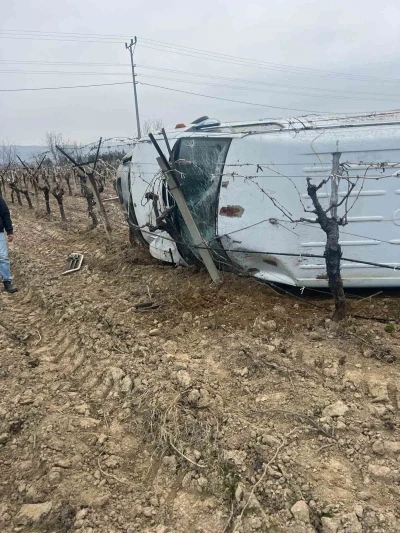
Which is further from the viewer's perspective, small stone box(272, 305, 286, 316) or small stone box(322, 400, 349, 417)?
small stone box(272, 305, 286, 316)

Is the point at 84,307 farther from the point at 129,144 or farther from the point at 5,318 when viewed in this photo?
the point at 129,144

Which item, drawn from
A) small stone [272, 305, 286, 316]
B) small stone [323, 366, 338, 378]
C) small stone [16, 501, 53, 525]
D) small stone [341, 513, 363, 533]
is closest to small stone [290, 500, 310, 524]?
small stone [341, 513, 363, 533]

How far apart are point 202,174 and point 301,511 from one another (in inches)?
136

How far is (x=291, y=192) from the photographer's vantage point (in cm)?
419

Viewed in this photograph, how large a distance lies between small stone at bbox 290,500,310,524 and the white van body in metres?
2.35

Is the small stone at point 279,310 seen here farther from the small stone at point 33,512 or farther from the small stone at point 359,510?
the small stone at point 33,512

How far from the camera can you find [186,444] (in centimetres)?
268

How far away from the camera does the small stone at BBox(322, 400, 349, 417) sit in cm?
278

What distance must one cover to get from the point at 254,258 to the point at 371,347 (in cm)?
155

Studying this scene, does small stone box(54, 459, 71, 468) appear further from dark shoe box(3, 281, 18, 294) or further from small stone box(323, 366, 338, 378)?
dark shoe box(3, 281, 18, 294)

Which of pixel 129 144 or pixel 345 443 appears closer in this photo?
pixel 345 443

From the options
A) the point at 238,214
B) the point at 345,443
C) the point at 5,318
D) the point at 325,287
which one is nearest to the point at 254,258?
the point at 238,214

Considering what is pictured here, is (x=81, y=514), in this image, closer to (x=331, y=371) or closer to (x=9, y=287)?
(x=331, y=371)

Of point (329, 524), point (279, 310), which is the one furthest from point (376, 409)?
point (279, 310)
